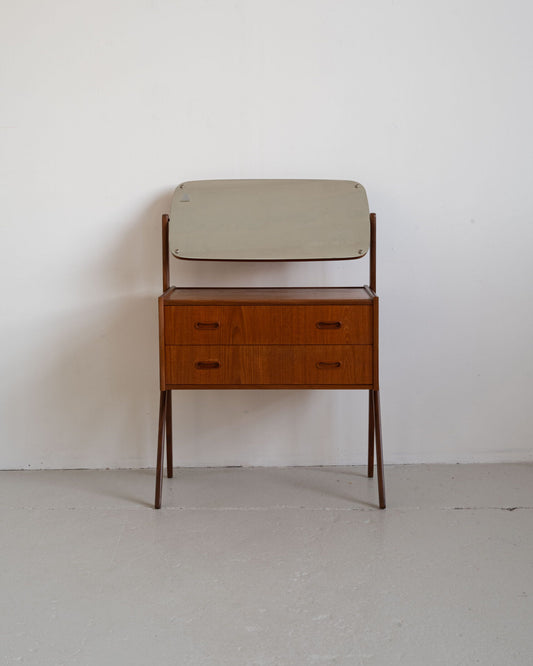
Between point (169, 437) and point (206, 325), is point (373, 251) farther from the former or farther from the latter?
point (169, 437)

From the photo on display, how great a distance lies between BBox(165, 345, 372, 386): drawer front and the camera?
2777 mm

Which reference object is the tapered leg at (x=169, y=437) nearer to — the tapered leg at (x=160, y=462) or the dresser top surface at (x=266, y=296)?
the tapered leg at (x=160, y=462)

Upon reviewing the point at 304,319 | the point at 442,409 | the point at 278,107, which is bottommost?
the point at 442,409

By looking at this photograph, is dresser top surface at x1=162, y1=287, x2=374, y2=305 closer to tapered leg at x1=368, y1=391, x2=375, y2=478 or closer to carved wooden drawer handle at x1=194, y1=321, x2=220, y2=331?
carved wooden drawer handle at x1=194, y1=321, x2=220, y2=331

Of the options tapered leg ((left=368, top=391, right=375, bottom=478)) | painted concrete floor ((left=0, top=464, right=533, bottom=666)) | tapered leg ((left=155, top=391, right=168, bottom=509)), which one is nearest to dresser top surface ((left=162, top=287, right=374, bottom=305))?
tapered leg ((left=155, top=391, right=168, bottom=509))

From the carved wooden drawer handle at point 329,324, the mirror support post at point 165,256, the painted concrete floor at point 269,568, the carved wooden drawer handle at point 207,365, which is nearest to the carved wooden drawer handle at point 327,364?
the carved wooden drawer handle at point 329,324

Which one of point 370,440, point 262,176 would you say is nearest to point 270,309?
point 262,176

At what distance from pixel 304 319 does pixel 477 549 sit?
0.88m

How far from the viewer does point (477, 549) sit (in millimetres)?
2475

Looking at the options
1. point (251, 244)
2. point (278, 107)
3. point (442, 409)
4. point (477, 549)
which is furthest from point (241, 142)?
point (477, 549)

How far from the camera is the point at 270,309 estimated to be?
276cm

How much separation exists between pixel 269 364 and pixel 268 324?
0.13m

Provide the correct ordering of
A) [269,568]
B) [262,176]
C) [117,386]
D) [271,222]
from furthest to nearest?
[117,386], [262,176], [271,222], [269,568]

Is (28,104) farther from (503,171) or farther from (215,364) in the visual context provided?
(503,171)
